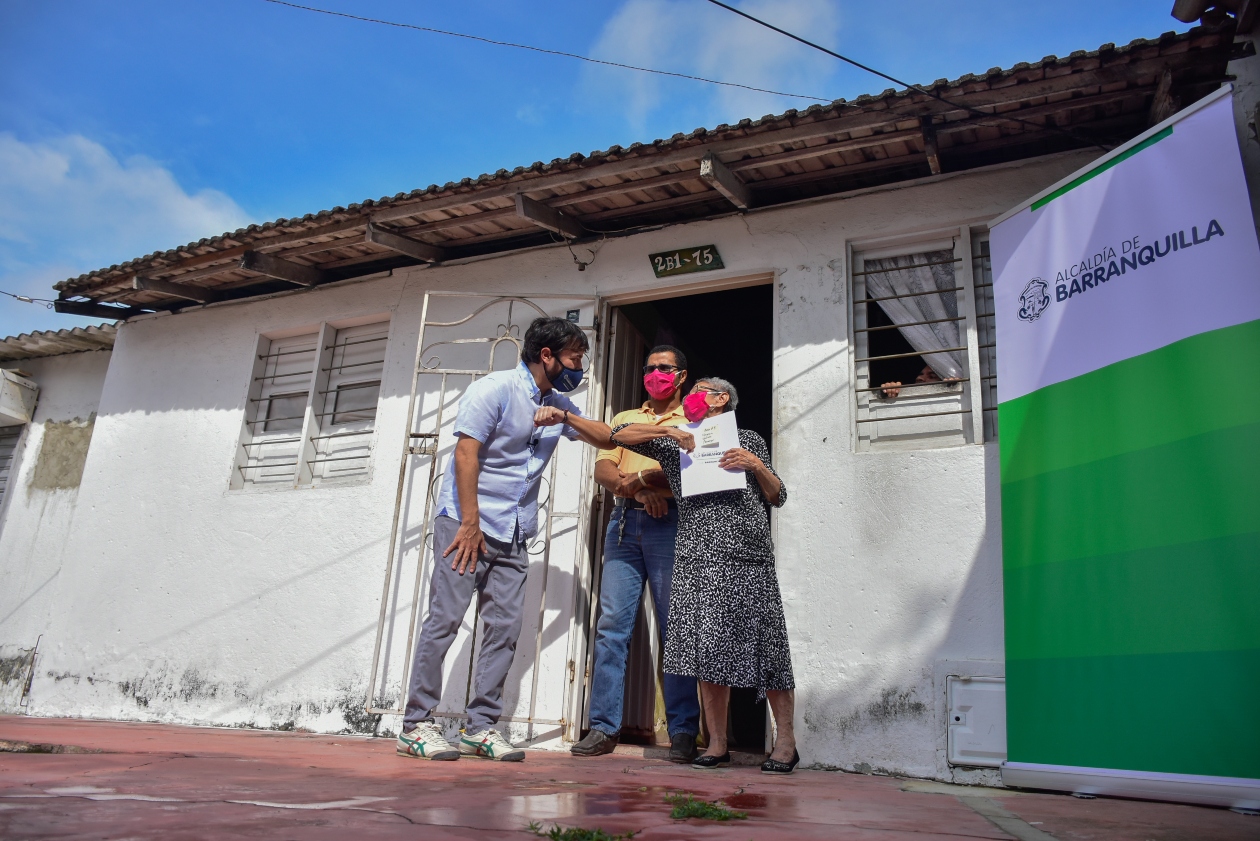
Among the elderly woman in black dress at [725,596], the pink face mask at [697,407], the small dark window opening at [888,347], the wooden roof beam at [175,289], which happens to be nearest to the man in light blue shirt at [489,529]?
the elderly woman in black dress at [725,596]

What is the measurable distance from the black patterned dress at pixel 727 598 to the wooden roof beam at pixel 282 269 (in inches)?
153

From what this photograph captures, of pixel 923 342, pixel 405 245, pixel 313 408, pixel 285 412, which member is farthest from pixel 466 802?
pixel 285 412

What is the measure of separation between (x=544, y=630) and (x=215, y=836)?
3.49 m

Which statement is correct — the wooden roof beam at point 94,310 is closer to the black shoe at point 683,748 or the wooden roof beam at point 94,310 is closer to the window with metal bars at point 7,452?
the window with metal bars at point 7,452

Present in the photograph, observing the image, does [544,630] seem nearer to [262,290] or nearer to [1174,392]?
[1174,392]

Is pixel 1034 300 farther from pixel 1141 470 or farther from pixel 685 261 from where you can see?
pixel 685 261

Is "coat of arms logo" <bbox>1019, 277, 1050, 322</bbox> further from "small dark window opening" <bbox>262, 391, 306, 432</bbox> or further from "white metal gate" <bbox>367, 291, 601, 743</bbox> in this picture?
"small dark window opening" <bbox>262, 391, 306, 432</bbox>

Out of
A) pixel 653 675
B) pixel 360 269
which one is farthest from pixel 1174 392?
pixel 360 269

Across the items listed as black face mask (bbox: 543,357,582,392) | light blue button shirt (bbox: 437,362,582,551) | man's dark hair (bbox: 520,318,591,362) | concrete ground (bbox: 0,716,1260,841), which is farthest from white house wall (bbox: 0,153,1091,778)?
light blue button shirt (bbox: 437,362,582,551)

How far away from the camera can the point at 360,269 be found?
6.68m

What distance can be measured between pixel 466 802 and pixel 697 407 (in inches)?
91.8

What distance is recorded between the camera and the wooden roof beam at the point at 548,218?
5.36 metres

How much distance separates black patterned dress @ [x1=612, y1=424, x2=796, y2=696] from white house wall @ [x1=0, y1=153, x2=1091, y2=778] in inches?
27.3

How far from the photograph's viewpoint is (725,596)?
387 centimetres
